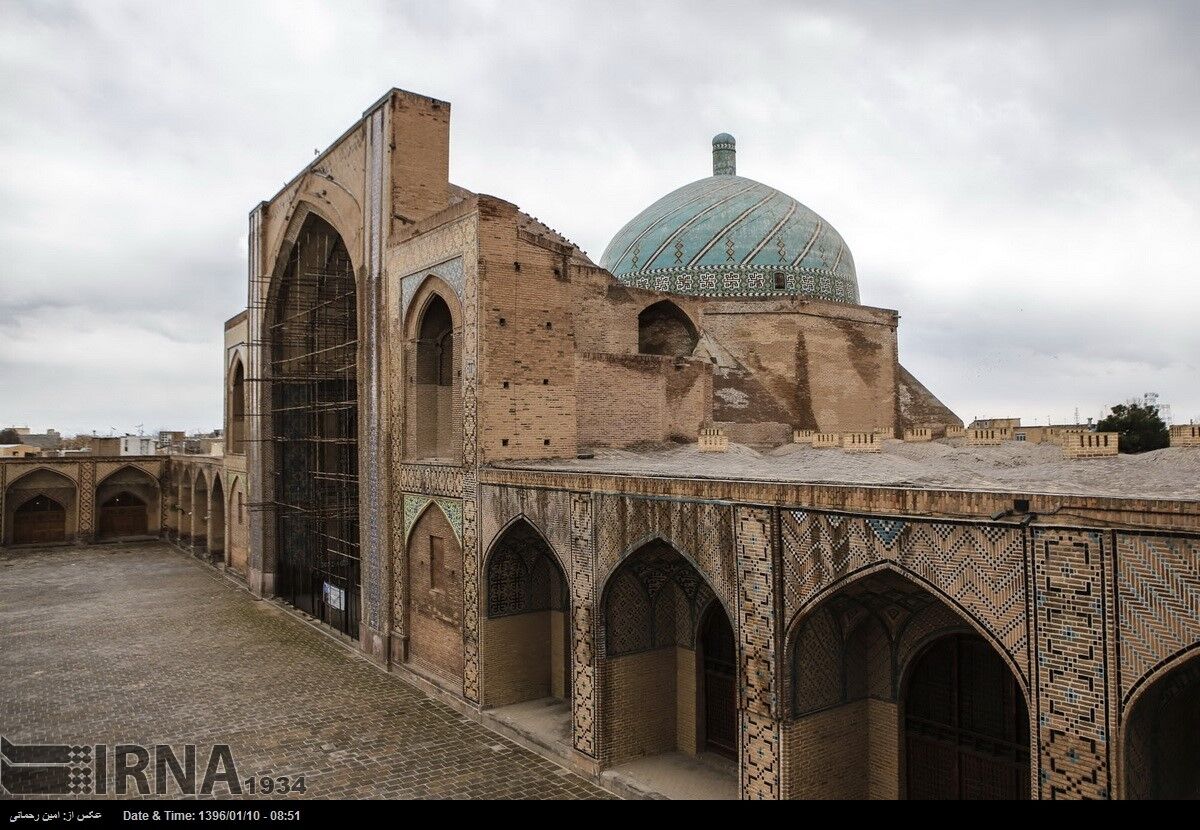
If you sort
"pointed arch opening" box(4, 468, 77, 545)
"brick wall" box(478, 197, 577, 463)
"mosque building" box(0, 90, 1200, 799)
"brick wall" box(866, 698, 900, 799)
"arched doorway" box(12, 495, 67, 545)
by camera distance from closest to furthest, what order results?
"mosque building" box(0, 90, 1200, 799), "brick wall" box(866, 698, 900, 799), "brick wall" box(478, 197, 577, 463), "pointed arch opening" box(4, 468, 77, 545), "arched doorway" box(12, 495, 67, 545)


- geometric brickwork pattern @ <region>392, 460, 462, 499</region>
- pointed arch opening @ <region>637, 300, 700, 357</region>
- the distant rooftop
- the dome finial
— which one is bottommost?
geometric brickwork pattern @ <region>392, 460, 462, 499</region>

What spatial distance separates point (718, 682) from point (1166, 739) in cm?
387

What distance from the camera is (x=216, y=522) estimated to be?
21109mm

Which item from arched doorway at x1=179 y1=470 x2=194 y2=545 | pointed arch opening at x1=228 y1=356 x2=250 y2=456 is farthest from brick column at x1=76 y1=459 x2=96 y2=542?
pointed arch opening at x1=228 y1=356 x2=250 y2=456

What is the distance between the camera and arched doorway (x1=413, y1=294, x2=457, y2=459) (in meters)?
11.4

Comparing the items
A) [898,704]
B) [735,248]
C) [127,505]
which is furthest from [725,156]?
[127,505]

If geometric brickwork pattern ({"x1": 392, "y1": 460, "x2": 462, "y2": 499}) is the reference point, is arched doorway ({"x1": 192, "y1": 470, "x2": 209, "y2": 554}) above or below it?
below

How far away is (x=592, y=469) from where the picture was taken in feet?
29.8

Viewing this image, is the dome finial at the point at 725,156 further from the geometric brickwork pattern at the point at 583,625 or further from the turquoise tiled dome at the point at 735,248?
the geometric brickwork pattern at the point at 583,625

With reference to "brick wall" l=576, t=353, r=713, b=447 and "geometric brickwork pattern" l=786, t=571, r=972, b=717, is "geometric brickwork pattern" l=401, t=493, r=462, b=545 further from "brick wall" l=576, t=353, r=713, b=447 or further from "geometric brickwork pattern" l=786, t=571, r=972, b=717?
"geometric brickwork pattern" l=786, t=571, r=972, b=717

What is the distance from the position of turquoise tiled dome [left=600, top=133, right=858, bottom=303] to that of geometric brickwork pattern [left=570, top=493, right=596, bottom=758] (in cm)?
1014
